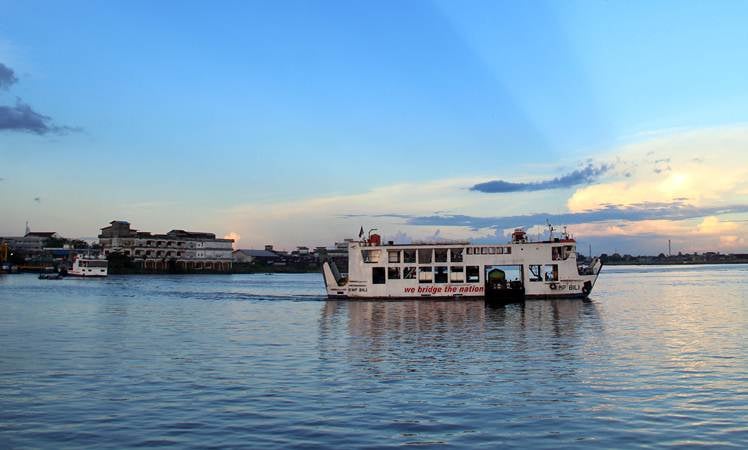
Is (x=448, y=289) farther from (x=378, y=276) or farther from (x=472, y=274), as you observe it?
(x=378, y=276)

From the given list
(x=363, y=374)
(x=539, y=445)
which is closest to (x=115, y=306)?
(x=363, y=374)

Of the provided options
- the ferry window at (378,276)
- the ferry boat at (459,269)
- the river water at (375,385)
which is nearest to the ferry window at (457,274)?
the ferry boat at (459,269)

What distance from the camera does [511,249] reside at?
73.5 meters

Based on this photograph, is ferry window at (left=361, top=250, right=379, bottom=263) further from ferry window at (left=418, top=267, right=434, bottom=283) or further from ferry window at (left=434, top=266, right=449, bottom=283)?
ferry window at (left=434, top=266, right=449, bottom=283)

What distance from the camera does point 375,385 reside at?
25.2m

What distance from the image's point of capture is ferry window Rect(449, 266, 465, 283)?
2972 inches

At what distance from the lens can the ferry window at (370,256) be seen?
2997 inches

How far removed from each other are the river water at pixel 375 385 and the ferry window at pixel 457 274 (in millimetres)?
24385

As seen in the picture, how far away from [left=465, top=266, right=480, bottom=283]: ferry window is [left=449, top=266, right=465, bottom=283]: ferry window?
0.58 m

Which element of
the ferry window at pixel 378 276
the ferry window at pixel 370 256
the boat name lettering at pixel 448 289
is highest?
the ferry window at pixel 370 256

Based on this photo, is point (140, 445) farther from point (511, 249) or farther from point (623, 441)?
point (511, 249)

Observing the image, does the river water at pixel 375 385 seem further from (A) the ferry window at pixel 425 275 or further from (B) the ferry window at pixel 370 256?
(B) the ferry window at pixel 370 256

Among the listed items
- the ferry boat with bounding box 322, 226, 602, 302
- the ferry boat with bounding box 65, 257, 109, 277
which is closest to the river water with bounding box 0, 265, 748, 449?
the ferry boat with bounding box 322, 226, 602, 302

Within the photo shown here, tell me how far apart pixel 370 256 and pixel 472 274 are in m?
11.5
